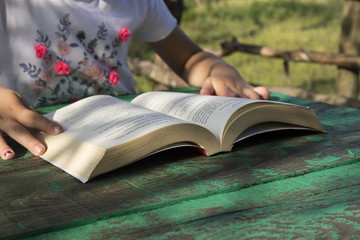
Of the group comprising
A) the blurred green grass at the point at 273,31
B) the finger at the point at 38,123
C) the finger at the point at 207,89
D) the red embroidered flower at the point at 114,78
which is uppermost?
the finger at the point at 38,123

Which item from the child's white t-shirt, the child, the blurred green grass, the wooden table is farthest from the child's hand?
the blurred green grass

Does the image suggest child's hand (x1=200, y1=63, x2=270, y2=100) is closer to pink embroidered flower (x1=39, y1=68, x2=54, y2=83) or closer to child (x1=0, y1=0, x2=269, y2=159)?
child (x1=0, y1=0, x2=269, y2=159)

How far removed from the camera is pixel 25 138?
116 cm

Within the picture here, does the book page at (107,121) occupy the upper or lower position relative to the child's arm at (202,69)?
upper

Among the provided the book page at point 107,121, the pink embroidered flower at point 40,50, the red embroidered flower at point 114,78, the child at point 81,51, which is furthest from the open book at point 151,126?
the red embroidered flower at point 114,78

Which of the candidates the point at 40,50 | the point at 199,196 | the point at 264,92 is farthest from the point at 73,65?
the point at 199,196

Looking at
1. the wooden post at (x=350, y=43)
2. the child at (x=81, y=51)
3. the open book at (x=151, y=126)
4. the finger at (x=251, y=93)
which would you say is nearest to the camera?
the open book at (x=151, y=126)

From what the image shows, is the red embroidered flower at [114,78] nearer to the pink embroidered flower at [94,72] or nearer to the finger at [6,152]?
the pink embroidered flower at [94,72]

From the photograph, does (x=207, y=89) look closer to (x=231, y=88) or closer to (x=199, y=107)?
(x=231, y=88)

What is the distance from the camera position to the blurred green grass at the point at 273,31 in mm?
6059

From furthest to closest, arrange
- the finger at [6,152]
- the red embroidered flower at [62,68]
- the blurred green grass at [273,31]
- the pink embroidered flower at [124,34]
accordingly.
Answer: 1. the blurred green grass at [273,31]
2. the pink embroidered flower at [124,34]
3. the red embroidered flower at [62,68]
4. the finger at [6,152]

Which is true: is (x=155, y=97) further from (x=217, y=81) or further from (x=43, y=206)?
(x=43, y=206)

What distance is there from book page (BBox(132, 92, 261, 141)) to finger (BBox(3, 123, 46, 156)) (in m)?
0.35

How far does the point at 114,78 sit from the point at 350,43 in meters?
2.73
